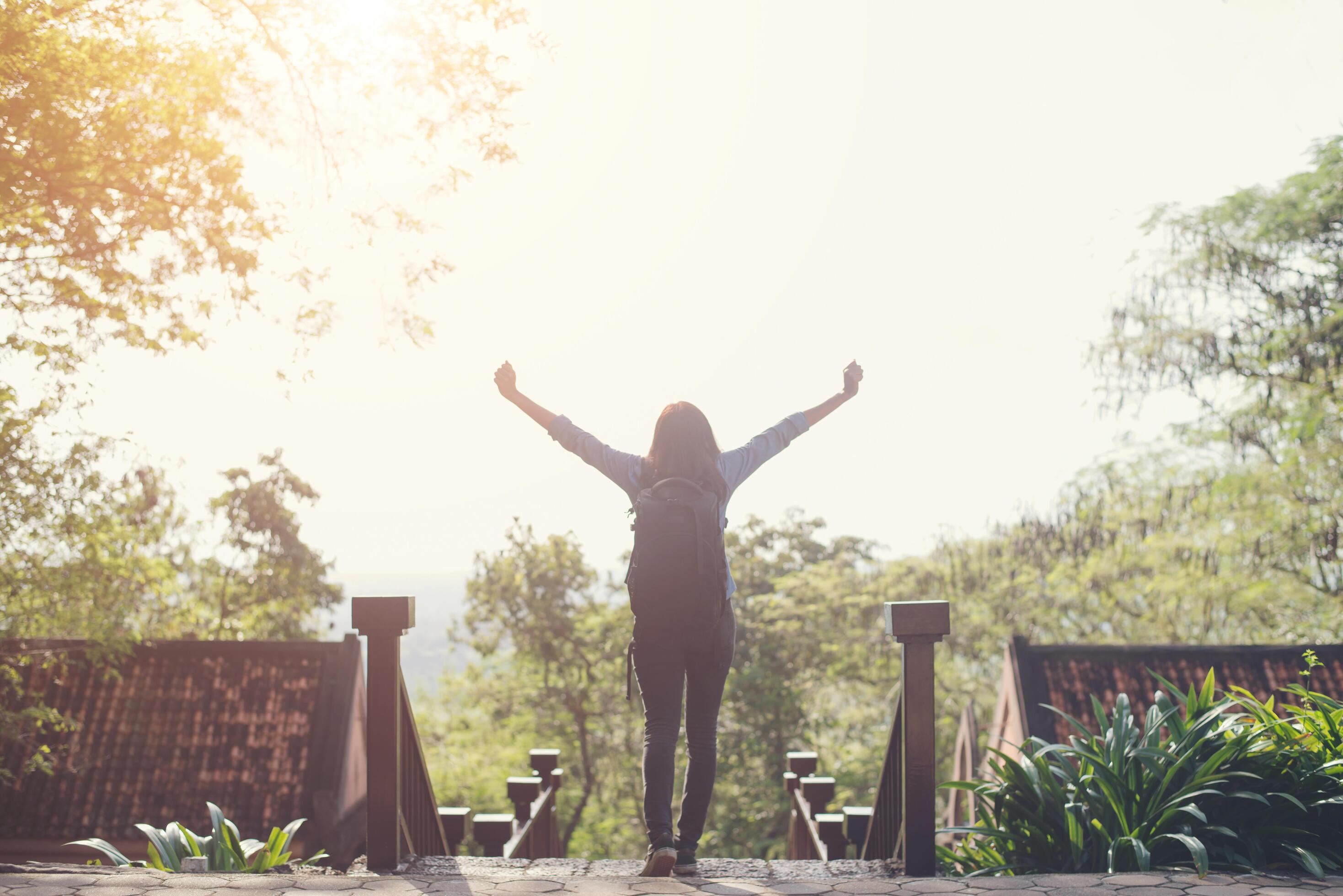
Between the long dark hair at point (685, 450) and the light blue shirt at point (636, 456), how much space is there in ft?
0.19

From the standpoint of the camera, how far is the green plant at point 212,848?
400cm

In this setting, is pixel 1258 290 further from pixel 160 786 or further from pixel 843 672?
pixel 160 786

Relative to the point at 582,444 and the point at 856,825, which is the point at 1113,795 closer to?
the point at 856,825

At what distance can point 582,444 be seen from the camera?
12.9 ft

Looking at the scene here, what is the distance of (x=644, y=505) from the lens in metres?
3.65

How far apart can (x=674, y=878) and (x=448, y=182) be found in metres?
5.83

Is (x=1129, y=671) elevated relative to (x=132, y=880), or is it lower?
elevated

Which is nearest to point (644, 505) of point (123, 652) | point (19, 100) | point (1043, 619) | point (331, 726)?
point (19, 100)

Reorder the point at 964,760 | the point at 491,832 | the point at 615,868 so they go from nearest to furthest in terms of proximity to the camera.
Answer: the point at 615,868 → the point at 491,832 → the point at 964,760

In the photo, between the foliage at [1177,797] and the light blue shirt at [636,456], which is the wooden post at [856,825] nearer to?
the foliage at [1177,797]

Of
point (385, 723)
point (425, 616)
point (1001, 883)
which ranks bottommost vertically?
point (1001, 883)

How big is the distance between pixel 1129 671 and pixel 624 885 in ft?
29.1

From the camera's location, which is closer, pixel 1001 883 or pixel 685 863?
pixel 1001 883

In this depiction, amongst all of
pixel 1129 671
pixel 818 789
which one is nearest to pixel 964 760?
pixel 1129 671
